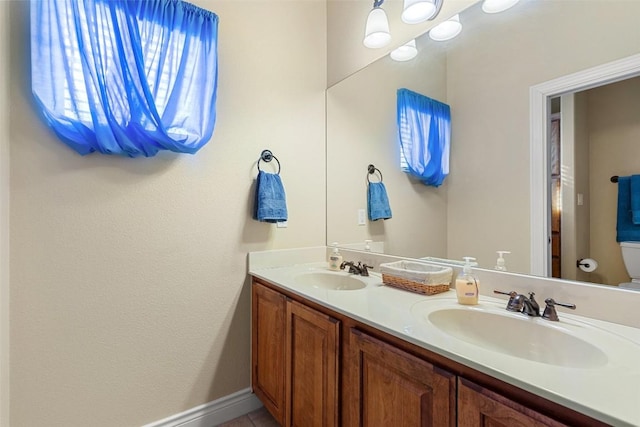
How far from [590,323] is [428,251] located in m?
0.68

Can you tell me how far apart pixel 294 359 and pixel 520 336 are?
0.89m

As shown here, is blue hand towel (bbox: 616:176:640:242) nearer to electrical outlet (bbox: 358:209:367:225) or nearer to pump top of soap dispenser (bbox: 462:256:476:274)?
pump top of soap dispenser (bbox: 462:256:476:274)

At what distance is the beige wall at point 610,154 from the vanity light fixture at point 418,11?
2.46ft

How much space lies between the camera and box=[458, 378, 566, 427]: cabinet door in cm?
60

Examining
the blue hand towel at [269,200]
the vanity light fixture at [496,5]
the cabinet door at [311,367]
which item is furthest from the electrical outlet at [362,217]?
the vanity light fixture at [496,5]

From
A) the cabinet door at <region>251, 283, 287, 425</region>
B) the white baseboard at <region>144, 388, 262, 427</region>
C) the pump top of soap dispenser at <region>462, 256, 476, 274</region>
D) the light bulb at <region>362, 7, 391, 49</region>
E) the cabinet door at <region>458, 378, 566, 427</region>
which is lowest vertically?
the white baseboard at <region>144, 388, 262, 427</region>

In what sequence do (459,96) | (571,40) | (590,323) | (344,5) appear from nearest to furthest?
(590,323), (571,40), (459,96), (344,5)

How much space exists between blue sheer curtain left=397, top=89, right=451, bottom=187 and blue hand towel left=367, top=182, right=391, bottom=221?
0.21 metres

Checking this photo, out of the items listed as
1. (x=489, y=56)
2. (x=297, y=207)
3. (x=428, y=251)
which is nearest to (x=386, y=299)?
(x=428, y=251)

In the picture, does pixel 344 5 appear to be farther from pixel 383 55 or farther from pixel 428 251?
pixel 428 251

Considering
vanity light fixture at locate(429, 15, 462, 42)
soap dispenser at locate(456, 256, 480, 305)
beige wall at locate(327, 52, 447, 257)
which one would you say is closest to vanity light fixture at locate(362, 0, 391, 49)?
beige wall at locate(327, 52, 447, 257)

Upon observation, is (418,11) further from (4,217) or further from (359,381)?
(4,217)

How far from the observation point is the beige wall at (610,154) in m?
0.96

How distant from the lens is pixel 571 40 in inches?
42.3
